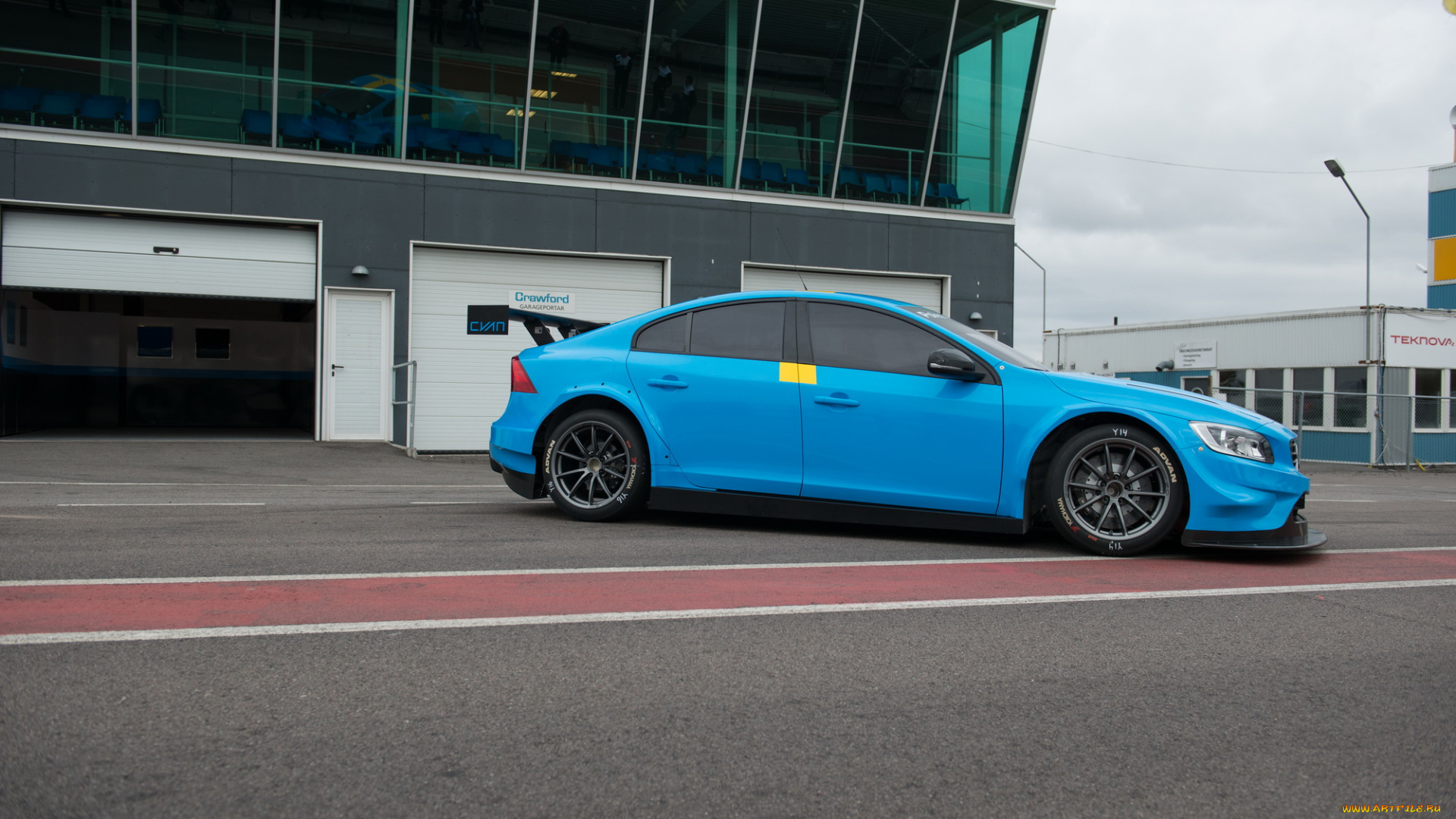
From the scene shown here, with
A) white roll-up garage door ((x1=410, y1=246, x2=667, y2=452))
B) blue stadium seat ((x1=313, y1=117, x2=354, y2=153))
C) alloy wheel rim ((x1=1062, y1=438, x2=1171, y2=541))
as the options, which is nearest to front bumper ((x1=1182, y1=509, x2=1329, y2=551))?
alloy wheel rim ((x1=1062, y1=438, x2=1171, y2=541))

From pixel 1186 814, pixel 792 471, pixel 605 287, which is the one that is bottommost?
pixel 1186 814

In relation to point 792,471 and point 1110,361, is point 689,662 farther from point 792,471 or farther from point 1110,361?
point 1110,361

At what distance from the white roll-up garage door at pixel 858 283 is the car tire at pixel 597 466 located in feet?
40.5

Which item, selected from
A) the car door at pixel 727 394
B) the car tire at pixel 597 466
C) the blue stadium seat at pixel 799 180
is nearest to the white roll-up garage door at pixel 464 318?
the blue stadium seat at pixel 799 180

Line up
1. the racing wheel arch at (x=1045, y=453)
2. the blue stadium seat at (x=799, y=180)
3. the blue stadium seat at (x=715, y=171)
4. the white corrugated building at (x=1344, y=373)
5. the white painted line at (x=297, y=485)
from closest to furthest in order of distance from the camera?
1. the racing wheel arch at (x=1045, y=453)
2. the white painted line at (x=297, y=485)
3. the blue stadium seat at (x=715, y=171)
4. the blue stadium seat at (x=799, y=180)
5. the white corrugated building at (x=1344, y=373)

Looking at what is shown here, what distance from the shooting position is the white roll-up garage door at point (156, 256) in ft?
50.5

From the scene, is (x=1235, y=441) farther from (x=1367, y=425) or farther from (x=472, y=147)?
(x=1367, y=425)

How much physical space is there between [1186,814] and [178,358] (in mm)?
25397

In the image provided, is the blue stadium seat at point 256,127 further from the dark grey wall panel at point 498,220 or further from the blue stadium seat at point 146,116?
the blue stadium seat at point 146,116

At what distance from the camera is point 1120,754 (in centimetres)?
275

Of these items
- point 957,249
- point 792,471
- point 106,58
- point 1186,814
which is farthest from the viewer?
point 957,249

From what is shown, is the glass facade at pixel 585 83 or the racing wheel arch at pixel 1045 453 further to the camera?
the glass facade at pixel 585 83

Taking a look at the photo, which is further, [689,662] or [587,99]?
[587,99]

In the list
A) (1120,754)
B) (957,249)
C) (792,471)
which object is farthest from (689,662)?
(957,249)
